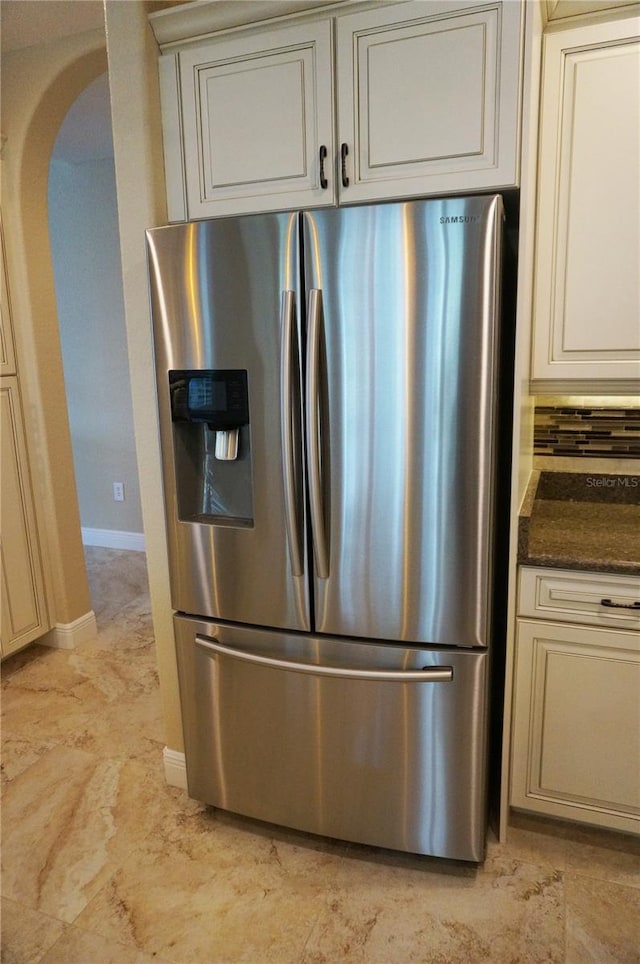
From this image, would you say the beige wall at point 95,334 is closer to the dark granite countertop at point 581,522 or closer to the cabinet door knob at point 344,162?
the cabinet door knob at point 344,162

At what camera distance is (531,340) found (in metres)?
1.79

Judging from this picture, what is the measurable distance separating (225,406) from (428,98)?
85cm

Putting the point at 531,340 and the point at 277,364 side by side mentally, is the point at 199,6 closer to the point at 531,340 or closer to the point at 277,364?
the point at 277,364

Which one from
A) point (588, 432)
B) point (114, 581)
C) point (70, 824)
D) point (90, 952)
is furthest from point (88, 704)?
point (588, 432)

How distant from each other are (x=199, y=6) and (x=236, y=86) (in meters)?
0.20

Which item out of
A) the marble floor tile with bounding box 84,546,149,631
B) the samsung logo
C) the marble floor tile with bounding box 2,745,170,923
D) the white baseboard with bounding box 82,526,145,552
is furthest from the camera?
the white baseboard with bounding box 82,526,145,552

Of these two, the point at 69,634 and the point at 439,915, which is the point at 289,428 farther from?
the point at 69,634

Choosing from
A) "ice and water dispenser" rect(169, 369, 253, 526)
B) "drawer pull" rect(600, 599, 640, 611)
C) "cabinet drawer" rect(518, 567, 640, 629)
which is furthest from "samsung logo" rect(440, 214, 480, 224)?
"drawer pull" rect(600, 599, 640, 611)

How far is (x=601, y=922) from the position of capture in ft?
5.18

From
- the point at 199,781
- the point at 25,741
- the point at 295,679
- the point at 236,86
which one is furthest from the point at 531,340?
the point at 25,741

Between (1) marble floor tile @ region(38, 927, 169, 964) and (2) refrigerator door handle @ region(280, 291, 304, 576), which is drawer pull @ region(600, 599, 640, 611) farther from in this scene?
(1) marble floor tile @ region(38, 927, 169, 964)

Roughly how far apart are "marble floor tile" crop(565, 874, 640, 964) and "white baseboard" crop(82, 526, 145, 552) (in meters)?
3.49

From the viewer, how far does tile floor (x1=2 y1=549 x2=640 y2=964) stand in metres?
1.54

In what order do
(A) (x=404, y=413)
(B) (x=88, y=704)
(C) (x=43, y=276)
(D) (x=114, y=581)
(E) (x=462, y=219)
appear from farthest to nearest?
(D) (x=114, y=581) → (C) (x=43, y=276) → (B) (x=88, y=704) → (A) (x=404, y=413) → (E) (x=462, y=219)
